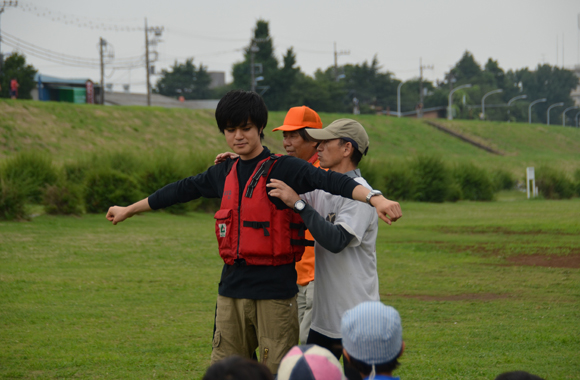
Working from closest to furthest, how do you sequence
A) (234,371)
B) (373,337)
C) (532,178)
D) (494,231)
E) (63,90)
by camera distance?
(234,371)
(373,337)
(494,231)
(532,178)
(63,90)

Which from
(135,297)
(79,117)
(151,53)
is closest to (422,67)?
(151,53)

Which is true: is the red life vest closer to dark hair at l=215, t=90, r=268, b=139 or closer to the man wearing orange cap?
dark hair at l=215, t=90, r=268, b=139

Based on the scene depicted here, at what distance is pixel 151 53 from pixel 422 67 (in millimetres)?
47725

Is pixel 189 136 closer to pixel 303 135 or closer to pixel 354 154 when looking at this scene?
pixel 303 135

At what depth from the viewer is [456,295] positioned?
8805 millimetres

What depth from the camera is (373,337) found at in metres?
2.16

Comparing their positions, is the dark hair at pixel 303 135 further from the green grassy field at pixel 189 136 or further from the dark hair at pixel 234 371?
the green grassy field at pixel 189 136

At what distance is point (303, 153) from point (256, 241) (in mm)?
1550

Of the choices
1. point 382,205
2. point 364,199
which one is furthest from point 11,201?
point 382,205

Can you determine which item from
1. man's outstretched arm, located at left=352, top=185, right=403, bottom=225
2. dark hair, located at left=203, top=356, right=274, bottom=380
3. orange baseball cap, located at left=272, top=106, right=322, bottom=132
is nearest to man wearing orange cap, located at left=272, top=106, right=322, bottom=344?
orange baseball cap, located at left=272, top=106, right=322, bottom=132

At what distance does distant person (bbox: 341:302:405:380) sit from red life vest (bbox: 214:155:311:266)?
0.85 metres

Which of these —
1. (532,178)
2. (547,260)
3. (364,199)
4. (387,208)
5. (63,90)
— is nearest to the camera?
(387,208)

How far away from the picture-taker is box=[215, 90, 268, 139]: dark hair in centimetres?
315

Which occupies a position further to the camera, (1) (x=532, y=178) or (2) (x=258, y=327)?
(1) (x=532, y=178)
